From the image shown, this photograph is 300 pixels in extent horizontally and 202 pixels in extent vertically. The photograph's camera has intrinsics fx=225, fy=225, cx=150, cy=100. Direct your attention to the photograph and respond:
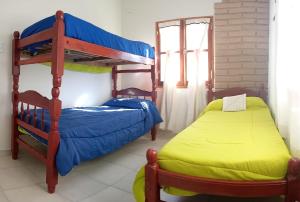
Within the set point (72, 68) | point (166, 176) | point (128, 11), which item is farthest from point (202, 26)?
point (166, 176)

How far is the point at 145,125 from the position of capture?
3.32 metres

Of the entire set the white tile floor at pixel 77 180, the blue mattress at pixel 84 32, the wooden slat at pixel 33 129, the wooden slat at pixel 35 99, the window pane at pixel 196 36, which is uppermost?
the window pane at pixel 196 36

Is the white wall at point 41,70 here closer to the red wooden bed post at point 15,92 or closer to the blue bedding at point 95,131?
the red wooden bed post at point 15,92

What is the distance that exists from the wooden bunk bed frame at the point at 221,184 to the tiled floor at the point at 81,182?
51 centimetres

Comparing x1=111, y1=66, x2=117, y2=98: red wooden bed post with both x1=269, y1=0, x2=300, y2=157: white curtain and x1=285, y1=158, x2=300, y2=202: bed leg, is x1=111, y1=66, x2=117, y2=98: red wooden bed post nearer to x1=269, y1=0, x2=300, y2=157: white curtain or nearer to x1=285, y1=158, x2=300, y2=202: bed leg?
x1=269, y1=0, x2=300, y2=157: white curtain

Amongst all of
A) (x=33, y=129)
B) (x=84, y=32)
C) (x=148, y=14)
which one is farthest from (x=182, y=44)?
(x=33, y=129)

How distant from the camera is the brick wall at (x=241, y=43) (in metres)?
3.35

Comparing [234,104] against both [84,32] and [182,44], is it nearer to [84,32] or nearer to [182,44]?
[182,44]

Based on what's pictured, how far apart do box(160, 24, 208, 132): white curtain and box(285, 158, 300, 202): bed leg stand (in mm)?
2629

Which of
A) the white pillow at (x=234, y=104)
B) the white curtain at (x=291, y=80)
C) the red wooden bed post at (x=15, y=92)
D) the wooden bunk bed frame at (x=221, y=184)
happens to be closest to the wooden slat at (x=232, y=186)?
the wooden bunk bed frame at (x=221, y=184)

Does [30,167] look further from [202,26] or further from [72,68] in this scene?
[202,26]

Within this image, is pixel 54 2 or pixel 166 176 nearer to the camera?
pixel 166 176

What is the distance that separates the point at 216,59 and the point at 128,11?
206 cm

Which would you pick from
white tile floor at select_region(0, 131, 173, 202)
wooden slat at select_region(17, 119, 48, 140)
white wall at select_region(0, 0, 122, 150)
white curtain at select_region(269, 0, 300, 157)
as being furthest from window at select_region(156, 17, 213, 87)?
wooden slat at select_region(17, 119, 48, 140)
